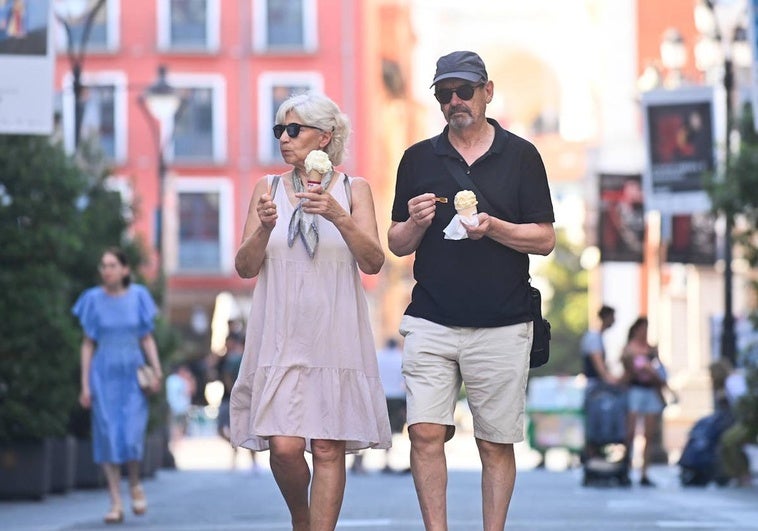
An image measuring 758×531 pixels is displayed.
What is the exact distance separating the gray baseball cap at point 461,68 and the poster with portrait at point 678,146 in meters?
16.9

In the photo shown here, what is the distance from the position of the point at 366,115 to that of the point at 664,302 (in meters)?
21.7

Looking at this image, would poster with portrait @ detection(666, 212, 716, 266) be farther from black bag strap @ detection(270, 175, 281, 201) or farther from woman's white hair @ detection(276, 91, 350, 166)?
black bag strap @ detection(270, 175, 281, 201)

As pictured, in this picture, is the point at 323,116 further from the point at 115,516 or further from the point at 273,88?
the point at 273,88

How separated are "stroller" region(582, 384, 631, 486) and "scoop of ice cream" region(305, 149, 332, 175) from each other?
12440 mm

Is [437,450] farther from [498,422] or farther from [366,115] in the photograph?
[366,115]

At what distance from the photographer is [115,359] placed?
A: 556 inches

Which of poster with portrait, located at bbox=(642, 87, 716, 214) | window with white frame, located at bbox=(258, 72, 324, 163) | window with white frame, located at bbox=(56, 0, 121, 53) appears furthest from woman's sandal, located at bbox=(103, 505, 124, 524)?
window with white frame, located at bbox=(56, 0, 121, 53)

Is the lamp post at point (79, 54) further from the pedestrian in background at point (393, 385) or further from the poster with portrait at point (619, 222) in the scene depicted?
the poster with portrait at point (619, 222)

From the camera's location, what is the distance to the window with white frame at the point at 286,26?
64.5m

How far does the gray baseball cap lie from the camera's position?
8.28m

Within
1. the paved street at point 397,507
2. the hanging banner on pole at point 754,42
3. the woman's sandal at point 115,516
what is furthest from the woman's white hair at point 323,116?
the hanging banner on pole at point 754,42

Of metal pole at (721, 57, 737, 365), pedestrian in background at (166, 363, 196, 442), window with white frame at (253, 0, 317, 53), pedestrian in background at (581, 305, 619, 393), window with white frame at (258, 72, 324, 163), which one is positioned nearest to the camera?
pedestrian in background at (581, 305, 619, 393)

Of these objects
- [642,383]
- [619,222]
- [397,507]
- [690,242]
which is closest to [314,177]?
[397,507]

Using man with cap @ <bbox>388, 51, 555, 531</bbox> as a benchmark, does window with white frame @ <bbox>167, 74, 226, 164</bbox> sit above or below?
above
